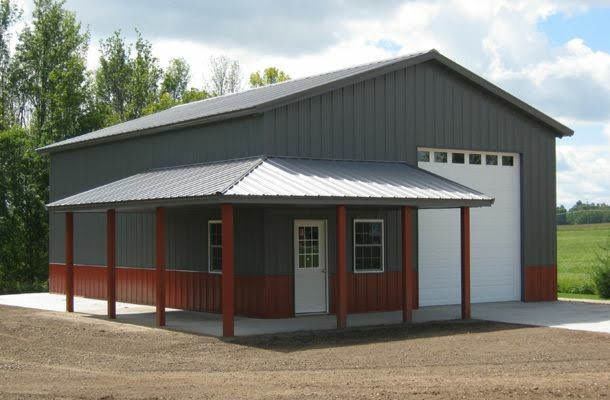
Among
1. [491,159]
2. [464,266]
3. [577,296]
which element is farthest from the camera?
[577,296]

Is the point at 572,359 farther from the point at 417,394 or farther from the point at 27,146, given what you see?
the point at 27,146

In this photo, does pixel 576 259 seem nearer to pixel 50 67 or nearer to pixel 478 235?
pixel 478 235

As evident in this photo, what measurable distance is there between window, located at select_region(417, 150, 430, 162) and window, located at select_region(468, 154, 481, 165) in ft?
4.70

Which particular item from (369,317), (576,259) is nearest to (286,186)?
(369,317)

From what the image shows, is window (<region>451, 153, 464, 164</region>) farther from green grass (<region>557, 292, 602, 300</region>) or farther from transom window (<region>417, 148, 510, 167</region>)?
green grass (<region>557, 292, 602, 300</region>)

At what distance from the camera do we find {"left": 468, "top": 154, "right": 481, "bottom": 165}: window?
22.8 m

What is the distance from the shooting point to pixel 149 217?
75.5 feet

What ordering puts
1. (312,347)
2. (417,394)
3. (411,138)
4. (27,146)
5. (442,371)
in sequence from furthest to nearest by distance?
1. (27,146)
2. (411,138)
3. (312,347)
4. (442,371)
5. (417,394)

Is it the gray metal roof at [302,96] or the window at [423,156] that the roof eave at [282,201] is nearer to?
the gray metal roof at [302,96]

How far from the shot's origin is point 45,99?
42.3m

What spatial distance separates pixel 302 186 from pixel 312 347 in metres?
3.39

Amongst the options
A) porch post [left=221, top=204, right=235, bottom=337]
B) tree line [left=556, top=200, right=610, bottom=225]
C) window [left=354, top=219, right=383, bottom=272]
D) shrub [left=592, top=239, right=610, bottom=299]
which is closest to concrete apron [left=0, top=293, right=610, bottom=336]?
porch post [left=221, top=204, right=235, bottom=337]

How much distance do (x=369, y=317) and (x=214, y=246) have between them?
3837 mm

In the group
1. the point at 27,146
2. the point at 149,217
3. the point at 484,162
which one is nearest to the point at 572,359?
the point at 484,162
